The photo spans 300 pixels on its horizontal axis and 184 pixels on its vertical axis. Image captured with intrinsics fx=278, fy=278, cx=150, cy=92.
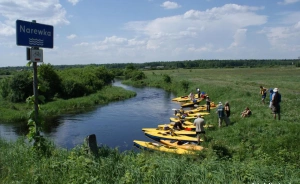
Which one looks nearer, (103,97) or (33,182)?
(33,182)

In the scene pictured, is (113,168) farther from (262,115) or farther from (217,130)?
(262,115)

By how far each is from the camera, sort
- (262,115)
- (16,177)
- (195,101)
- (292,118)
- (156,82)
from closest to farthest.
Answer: (16,177) → (292,118) → (262,115) → (195,101) → (156,82)

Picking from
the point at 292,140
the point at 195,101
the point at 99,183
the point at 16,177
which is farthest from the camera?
the point at 195,101

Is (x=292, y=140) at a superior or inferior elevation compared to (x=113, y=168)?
inferior

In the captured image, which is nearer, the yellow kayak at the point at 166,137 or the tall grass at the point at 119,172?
the tall grass at the point at 119,172

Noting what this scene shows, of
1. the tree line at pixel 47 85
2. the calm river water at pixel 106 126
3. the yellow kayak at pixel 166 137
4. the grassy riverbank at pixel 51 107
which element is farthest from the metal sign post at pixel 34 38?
the tree line at pixel 47 85

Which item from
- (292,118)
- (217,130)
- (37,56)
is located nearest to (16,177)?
(37,56)

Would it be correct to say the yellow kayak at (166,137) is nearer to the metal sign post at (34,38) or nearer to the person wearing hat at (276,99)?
the person wearing hat at (276,99)

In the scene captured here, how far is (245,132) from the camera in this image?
54.3 ft

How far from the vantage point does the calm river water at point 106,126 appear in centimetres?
1984

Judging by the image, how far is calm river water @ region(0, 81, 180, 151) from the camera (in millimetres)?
19844

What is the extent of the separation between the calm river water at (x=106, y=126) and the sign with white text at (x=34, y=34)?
10652mm

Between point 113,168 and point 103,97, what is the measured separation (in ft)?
114

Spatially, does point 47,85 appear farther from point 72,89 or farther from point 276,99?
point 276,99
